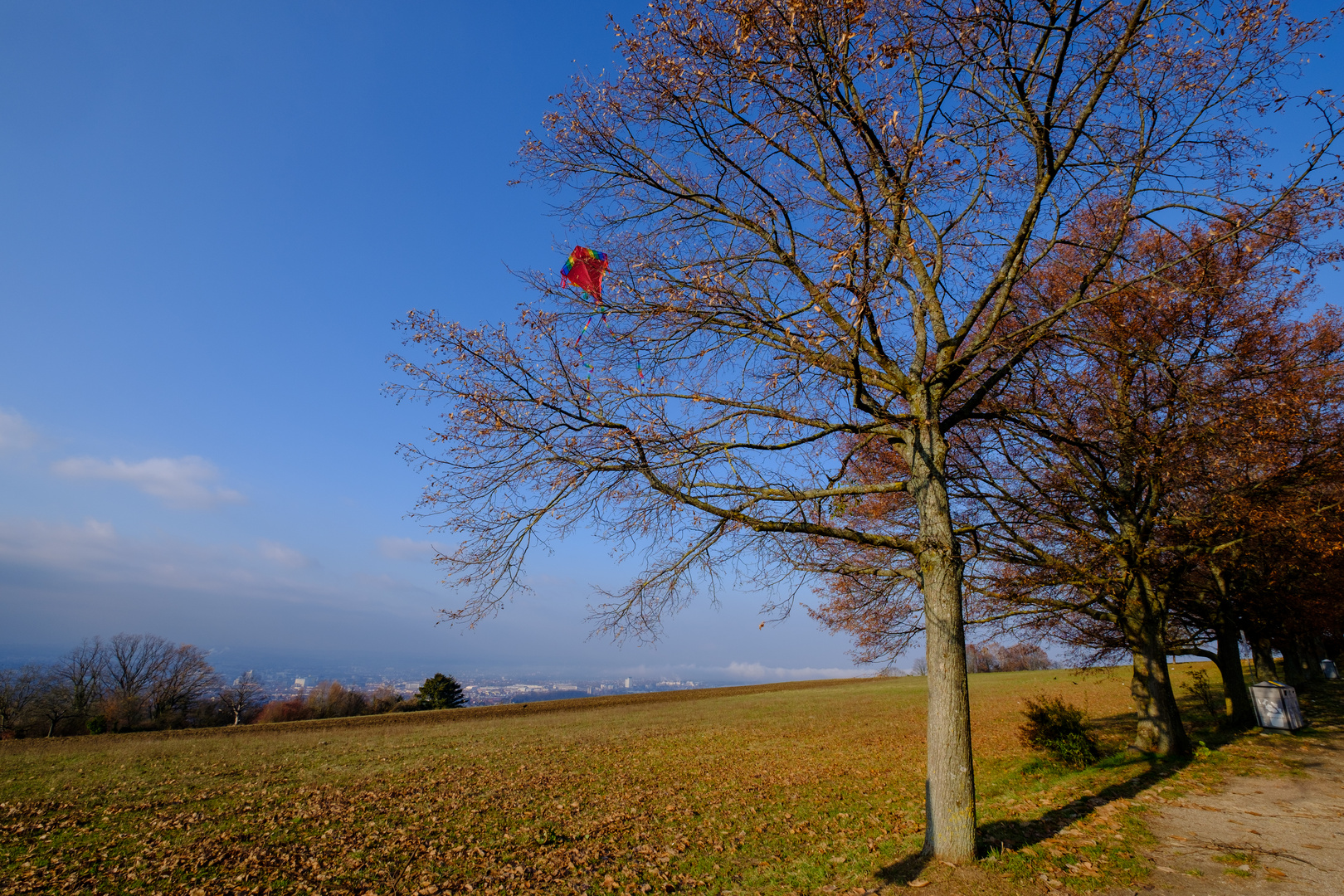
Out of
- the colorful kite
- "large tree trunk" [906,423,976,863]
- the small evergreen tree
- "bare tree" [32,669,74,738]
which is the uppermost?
the colorful kite

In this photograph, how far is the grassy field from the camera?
Answer: 7.39m

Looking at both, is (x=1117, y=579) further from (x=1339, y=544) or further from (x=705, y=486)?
(x=705, y=486)

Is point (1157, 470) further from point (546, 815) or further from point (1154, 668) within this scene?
point (546, 815)

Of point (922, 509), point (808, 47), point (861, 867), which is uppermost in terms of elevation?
point (808, 47)

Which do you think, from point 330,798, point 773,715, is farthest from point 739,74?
point 773,715

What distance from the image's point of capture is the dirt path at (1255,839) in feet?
18.5

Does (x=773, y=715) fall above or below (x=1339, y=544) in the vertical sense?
below

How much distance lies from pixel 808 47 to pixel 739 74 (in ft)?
3.03

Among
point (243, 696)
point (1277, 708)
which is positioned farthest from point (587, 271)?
point (243, 696)

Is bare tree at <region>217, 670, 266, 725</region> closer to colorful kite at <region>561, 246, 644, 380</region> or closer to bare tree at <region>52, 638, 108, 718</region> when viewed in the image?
bare tree at <region>52, 638, 108, 718</region>

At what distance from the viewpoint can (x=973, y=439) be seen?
1225 centimetres

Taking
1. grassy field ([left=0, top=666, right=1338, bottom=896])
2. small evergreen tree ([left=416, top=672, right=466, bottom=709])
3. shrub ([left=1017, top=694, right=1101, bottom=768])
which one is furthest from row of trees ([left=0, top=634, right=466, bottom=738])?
shrub ([left=1017, top=694, right=1101, bottom=768])

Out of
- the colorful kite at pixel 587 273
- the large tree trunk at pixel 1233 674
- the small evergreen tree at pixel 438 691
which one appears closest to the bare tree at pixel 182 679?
the small evergreen tree at pixel 438 691

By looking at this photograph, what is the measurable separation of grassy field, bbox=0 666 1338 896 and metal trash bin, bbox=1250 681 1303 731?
60.6 inches
